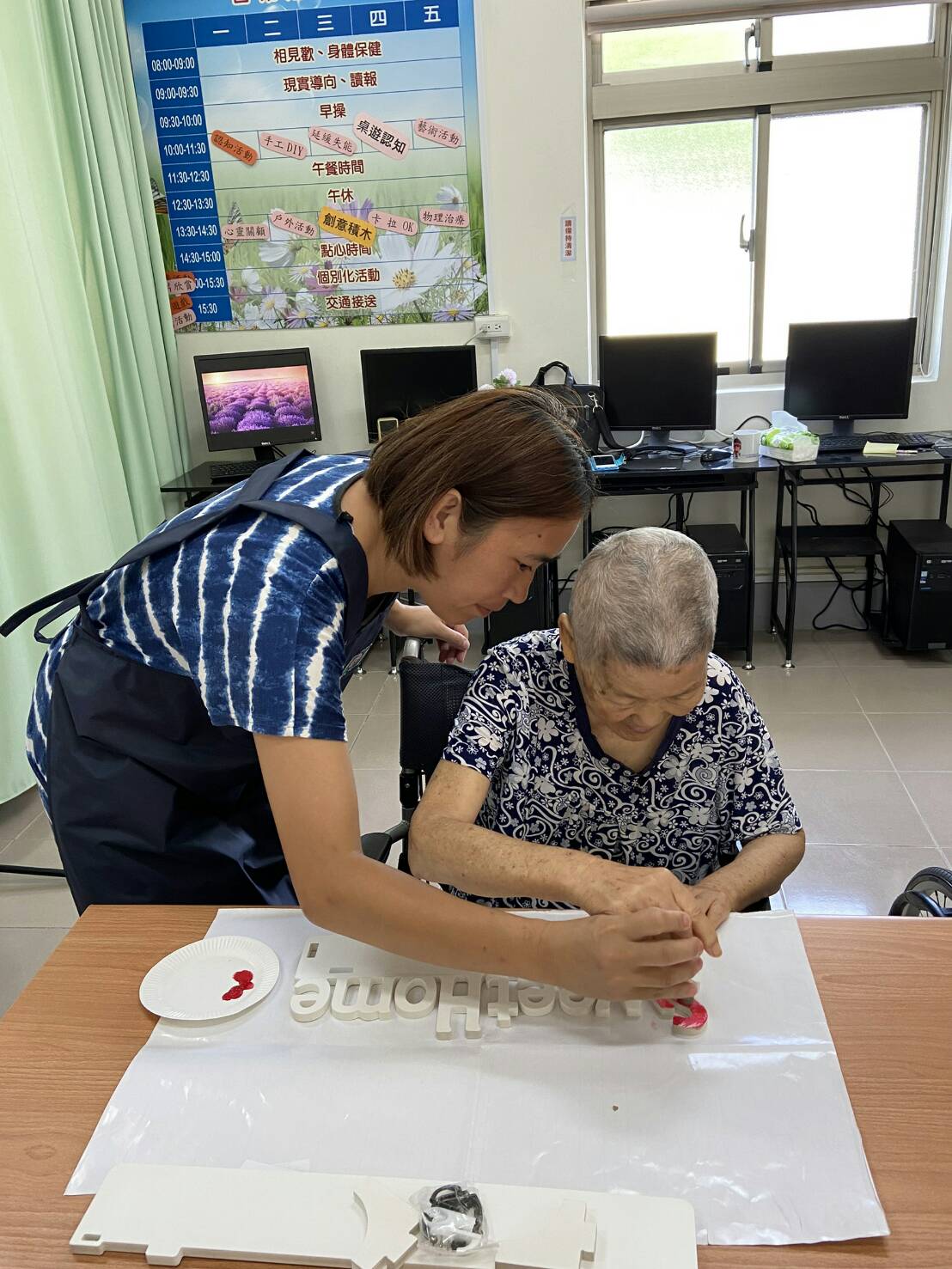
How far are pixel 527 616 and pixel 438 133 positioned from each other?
2.04 meters

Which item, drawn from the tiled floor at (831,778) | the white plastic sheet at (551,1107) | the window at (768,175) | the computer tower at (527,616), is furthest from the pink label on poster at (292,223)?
the white plastic sheet at (551,1107)

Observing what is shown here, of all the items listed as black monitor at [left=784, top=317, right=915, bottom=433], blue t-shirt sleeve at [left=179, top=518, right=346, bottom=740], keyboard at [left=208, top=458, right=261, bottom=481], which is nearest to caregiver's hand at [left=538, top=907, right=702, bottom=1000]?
blue t-shirt sleeve at [left=179, top=518, right=346, bottom=740]

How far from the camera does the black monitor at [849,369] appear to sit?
3984 millimetres

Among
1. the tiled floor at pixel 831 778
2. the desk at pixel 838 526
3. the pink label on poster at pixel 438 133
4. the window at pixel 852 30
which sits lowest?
the tiled floor at pixel 831 778

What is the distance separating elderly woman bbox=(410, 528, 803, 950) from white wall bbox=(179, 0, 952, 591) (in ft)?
10.2

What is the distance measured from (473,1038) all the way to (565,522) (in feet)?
1.91

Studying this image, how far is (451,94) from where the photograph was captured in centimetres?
395

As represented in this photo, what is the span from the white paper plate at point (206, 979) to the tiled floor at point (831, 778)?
1453mm

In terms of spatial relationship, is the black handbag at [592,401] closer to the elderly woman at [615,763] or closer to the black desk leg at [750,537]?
the black desk leg at [750,537]

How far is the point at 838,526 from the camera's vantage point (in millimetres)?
4414

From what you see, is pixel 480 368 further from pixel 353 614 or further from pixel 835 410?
pixel 353 614

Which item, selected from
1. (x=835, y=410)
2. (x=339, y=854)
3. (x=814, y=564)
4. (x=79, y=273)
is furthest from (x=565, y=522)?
(x=814, y=564)

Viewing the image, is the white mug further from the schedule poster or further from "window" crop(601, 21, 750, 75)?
"window" crop(601, 21, 750, 75)

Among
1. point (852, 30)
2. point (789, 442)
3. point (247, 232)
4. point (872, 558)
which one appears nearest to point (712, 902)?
point (789, 442)
